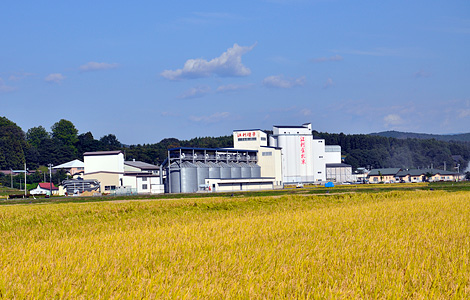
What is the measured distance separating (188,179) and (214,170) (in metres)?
7.97

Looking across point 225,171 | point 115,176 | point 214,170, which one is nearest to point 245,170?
point 225,171

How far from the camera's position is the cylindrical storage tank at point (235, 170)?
12612 centimetres

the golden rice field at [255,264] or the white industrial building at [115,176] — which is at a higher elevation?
the white industrial building at [115,176]

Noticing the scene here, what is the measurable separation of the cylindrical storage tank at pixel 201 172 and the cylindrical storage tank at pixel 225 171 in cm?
449

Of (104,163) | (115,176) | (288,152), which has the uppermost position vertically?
(288,152)

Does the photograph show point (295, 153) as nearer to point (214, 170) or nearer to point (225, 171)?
point (225, 171)

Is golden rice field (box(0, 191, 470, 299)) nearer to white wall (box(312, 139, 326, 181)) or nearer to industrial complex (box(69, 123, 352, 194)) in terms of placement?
industrial complex (box(69, 123, 352, 194))

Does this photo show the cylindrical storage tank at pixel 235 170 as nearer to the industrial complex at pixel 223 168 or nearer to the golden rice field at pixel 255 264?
the industrial complex at pixel 223 168

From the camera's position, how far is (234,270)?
12016mm

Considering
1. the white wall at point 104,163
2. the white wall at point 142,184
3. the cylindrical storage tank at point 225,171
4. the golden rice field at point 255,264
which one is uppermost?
the white wall at point 104,163

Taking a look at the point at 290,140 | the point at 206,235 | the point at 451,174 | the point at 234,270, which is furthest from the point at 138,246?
the point at 451,174

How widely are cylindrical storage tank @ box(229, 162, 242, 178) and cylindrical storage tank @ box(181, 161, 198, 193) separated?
12175mm

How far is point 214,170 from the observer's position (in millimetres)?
121438

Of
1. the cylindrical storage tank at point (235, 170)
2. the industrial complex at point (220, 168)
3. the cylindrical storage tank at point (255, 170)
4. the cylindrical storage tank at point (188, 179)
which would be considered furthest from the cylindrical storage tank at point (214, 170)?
the cylindrical storage tank at point (255, 170)
